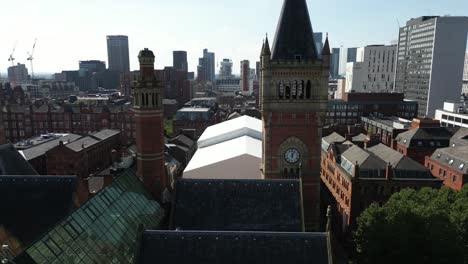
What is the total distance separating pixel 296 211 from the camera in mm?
31688

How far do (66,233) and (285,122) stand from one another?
24.1m

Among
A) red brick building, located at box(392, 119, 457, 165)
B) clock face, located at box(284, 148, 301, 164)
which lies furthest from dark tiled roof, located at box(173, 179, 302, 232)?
red brick building, located at box(392, 119, 457, 165)

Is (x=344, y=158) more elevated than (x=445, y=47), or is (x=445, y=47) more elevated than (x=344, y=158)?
(x=445, y=47)

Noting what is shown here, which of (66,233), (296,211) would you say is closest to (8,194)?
(66,233)

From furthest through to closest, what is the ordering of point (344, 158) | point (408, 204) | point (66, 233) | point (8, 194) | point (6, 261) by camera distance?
point (344, 158)
point (408, 204)
point (8, 194)
point (66, 233)
point (6, 261)

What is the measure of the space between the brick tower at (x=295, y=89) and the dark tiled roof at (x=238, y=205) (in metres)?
5.65

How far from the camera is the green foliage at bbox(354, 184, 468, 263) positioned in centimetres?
3597

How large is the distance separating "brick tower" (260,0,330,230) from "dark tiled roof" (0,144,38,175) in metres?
34.2

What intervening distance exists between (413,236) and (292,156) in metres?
14.6

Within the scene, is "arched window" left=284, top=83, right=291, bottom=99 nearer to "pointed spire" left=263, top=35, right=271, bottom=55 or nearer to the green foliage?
"pointed spire" left=263, top=35, right=271, bottom=55

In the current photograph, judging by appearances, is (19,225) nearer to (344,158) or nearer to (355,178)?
(355,178)

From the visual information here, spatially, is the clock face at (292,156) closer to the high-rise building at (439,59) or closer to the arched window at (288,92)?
the arched window at (288,92)

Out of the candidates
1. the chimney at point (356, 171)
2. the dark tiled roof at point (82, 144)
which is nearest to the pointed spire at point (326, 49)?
the chimney at point (356, 171)

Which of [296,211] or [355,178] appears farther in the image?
[355,178]
